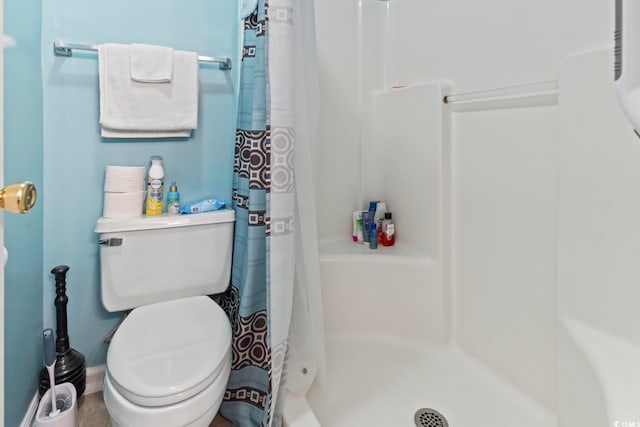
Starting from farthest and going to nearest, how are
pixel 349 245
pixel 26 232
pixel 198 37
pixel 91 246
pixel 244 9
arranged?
pixel 349 245 < pixel 198 37 < pixel 91 246 < pixel 244 9 < pixel 26 232

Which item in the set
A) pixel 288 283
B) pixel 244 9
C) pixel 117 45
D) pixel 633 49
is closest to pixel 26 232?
pixel 117 45

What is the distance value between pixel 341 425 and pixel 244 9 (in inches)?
63.3

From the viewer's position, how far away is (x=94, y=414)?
1508 mm

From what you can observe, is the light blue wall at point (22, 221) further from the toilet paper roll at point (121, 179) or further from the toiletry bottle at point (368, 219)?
the toiletry bottle at point (368, 219)

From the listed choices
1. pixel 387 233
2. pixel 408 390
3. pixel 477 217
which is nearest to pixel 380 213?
pixel 387 233

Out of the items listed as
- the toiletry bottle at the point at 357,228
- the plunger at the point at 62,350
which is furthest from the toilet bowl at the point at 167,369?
the toiletry bottle at the point at 357,228

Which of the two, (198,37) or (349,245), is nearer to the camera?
(198,37)

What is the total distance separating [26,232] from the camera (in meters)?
1.33

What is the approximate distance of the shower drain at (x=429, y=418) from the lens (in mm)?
1336

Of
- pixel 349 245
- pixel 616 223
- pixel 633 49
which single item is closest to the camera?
pixel 633 49

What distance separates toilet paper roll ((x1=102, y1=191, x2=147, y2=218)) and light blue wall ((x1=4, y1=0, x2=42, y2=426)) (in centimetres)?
24

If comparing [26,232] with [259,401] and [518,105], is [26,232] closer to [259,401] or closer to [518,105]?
[259,401]

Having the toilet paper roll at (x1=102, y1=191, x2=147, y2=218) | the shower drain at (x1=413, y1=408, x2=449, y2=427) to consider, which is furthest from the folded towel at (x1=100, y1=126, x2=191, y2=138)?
the shower drain at (x1=413, y1=408, x2=449, y2=427)

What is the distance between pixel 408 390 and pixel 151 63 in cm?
168
